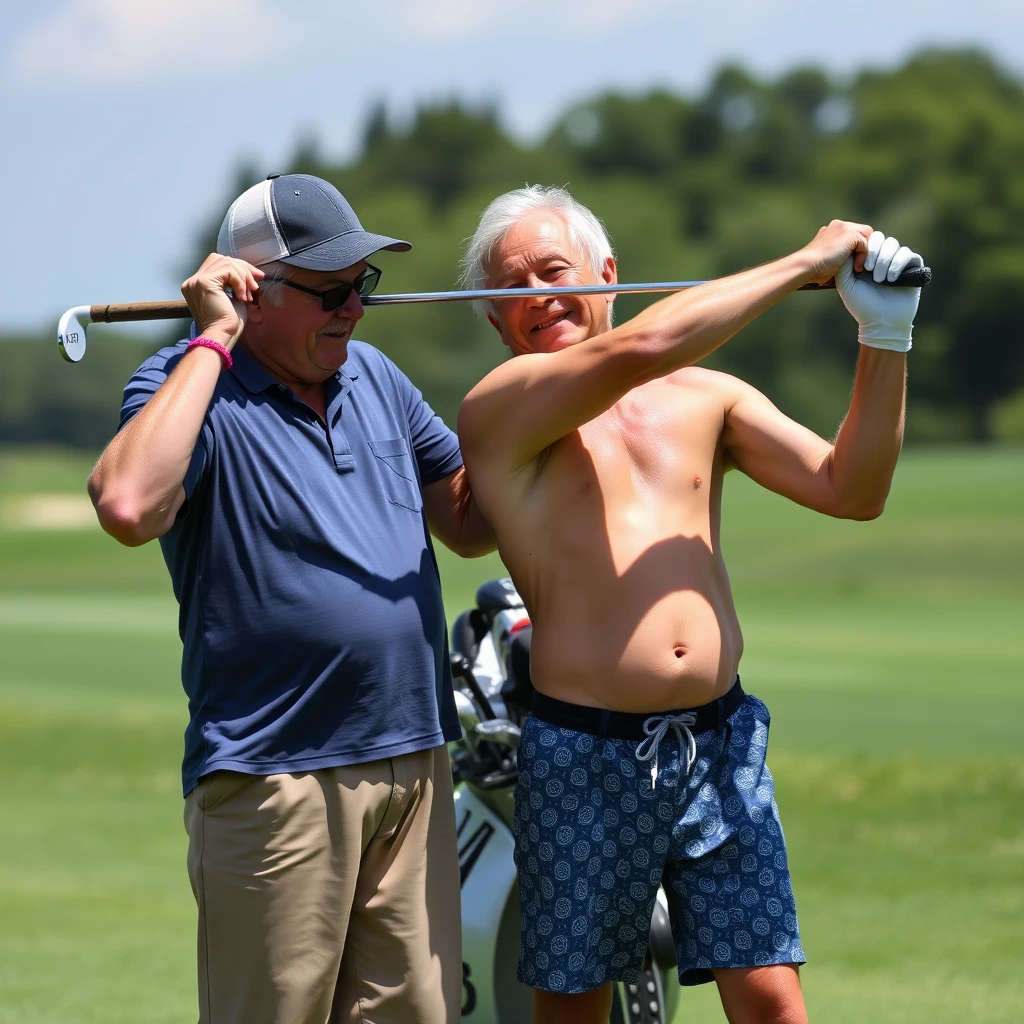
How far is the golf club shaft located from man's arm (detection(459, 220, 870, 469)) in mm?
57

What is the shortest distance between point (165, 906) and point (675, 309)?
14.1 ft

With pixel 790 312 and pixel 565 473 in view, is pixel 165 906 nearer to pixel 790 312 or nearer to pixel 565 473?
pixel 565 473

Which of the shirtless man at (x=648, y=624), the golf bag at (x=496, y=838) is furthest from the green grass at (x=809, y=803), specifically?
the shirtless man at (x=648, y=624)

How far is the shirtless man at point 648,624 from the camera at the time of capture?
2.83 meters

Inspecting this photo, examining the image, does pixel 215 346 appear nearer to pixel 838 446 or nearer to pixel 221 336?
pixel 221 336

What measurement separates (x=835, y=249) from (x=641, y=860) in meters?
1.14

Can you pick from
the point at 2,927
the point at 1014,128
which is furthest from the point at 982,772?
the point at 1014,128

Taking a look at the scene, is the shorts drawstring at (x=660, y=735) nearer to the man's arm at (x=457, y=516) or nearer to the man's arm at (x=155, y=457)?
the man's arm at (x=457, y=516)

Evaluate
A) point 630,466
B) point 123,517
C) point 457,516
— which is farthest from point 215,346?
point 630,466

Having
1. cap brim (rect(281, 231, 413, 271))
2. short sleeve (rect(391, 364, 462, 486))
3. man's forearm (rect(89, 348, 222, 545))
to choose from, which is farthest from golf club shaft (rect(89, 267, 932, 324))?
man's forearm (rect(89, 348, 222, 545))

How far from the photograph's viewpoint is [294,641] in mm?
2838

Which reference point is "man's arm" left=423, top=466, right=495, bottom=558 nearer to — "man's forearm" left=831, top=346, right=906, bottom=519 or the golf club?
the golf club

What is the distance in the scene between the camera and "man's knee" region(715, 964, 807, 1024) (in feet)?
9.25

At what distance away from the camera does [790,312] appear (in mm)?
63438
